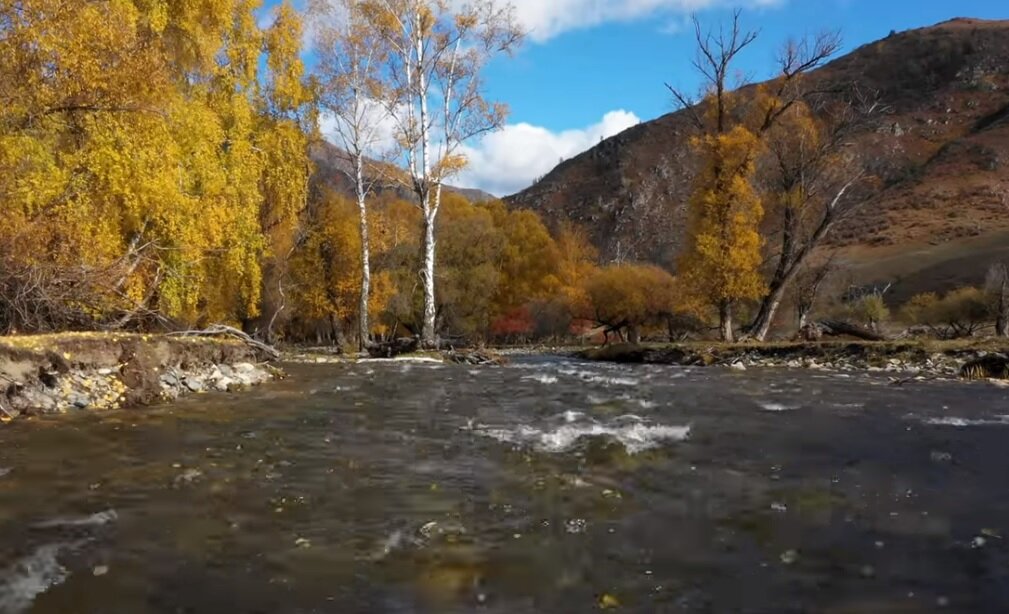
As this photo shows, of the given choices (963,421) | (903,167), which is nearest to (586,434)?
(963,421)

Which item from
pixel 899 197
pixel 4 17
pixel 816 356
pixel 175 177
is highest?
pixel 899 197

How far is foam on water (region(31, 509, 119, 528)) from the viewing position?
4810 millimetres

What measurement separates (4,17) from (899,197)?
120635 mm

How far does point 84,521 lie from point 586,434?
5422 millimetres

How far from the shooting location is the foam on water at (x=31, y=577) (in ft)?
11.8

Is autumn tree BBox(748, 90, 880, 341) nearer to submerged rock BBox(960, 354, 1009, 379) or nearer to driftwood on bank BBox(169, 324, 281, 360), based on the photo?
submerged rock BBox(960, 354, 1009, 379)

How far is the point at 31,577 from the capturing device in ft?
12.9

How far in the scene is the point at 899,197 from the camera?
10831cm

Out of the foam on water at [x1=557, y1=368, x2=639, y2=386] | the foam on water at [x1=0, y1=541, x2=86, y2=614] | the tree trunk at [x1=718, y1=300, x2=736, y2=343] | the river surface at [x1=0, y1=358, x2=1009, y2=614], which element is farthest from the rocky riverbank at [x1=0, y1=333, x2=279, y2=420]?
the tree trunk at [x1=718, y1=300, x2=736, y2=343]

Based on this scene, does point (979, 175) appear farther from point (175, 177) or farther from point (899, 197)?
point (175, 177)

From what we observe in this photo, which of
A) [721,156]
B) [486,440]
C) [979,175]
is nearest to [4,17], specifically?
[486,440]

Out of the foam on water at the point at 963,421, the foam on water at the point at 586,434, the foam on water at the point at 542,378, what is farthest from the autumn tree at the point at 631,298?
the foam on water at the point at 586,434

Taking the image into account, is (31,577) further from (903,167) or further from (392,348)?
(903,167)

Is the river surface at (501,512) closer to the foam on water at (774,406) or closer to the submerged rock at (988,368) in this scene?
the foam on water at (774,406)
